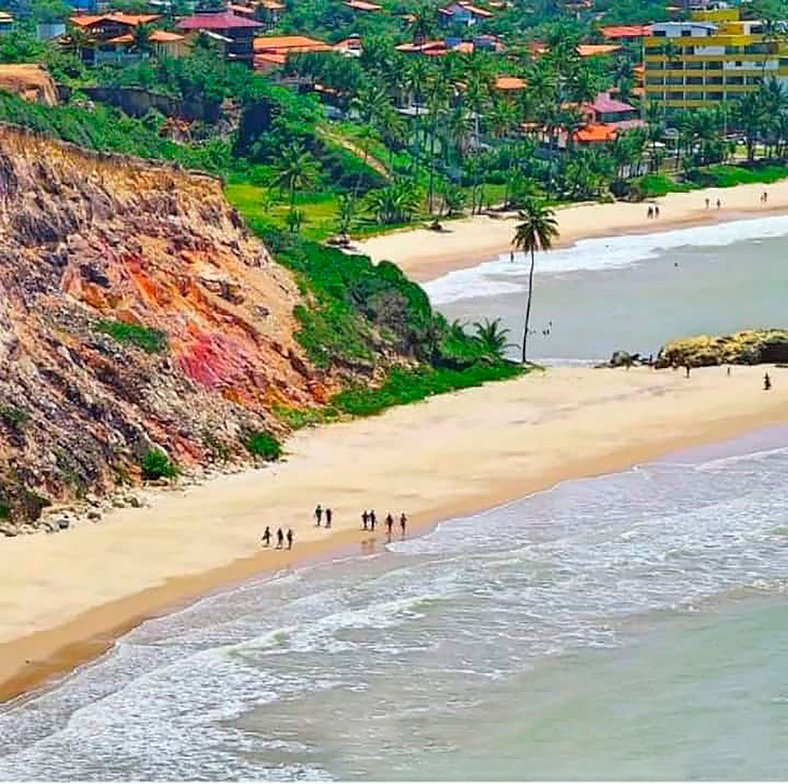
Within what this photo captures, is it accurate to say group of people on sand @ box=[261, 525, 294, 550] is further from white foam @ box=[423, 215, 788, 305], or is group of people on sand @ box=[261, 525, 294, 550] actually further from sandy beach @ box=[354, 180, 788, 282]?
sandy beach @ box=[354, 180, 788, 282]

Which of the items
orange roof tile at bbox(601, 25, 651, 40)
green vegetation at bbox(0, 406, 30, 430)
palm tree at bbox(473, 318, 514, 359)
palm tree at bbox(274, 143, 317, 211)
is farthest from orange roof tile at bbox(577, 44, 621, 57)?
green vegetation at bbox(0, 406, 30, 430)

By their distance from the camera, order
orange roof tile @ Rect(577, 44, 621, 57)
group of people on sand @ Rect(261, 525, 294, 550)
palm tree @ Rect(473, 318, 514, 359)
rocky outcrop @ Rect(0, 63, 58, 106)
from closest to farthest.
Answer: group of people on sand @ Rect(261, 525, 294, 550), palm tree @ Rect(473, 318, 514, 359), rocky outcrop @ Rect(0, 63, 58, 106), orange roof tile @ Rect(577, 44, 621, 57)

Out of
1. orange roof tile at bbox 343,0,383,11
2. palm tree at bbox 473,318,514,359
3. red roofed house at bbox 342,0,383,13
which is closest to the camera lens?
palm tree at bbox 473,318,514,359

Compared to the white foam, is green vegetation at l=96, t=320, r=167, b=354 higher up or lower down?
higher up

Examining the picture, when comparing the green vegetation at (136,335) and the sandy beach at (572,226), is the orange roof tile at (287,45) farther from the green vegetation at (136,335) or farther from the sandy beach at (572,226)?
the green vegetation at (136,335)

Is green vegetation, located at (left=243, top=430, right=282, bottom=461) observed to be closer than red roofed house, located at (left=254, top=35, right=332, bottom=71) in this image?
Yes

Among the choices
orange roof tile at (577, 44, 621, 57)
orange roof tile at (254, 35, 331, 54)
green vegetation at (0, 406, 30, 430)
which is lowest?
green vegetation at (0, 406, 30, 430)

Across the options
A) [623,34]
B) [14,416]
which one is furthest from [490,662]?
[623,34]
